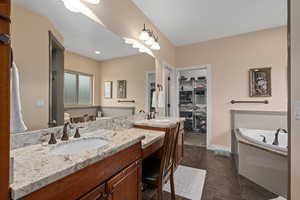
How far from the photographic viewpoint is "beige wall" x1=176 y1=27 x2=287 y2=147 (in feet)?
9.62

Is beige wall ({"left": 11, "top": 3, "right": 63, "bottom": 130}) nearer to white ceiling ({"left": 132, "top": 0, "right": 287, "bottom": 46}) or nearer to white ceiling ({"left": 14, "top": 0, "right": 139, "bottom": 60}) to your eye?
white ceiling ({"left": 14, "top": 0, "right": 139, "bottom": 60})

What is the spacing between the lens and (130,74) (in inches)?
80.6

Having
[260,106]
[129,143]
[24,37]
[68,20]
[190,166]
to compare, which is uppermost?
[68,20]

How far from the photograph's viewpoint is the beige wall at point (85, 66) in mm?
1332

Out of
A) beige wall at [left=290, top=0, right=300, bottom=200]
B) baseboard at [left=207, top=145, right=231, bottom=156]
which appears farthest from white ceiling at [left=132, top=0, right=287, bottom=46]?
baseboard at [left=207, top=145, right=231, bottom=156]

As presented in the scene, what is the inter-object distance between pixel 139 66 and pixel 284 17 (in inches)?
113

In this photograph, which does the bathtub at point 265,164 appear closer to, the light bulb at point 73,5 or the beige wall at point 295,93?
the beige wall at point 295,93

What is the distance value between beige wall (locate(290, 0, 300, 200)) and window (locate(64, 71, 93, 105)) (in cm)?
176

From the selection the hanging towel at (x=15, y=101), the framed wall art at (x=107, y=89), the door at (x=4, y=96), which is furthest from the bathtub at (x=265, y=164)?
the hanging towel at (x=15, y=101)

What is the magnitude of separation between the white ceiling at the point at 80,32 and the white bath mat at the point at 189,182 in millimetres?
1960

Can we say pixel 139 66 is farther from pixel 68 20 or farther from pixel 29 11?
pixel 29 11

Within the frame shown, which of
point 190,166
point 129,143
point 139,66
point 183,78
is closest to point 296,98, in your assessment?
point 129,143

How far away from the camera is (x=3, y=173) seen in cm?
47

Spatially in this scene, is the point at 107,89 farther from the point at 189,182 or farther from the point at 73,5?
the point at 189,182
